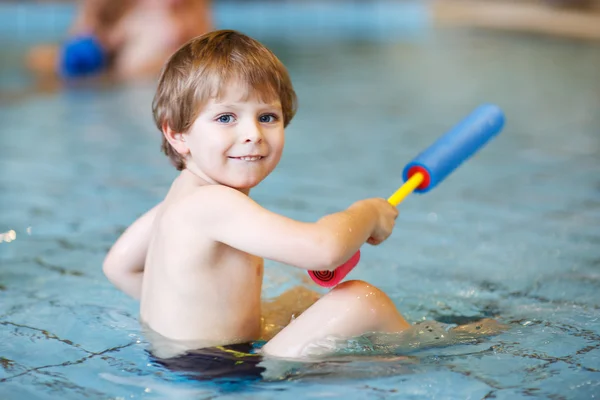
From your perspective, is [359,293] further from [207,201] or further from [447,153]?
[447,153]

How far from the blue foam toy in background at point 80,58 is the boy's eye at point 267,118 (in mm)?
4937

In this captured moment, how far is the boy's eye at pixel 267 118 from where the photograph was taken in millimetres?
1723

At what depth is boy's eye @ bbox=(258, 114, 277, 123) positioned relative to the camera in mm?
1723

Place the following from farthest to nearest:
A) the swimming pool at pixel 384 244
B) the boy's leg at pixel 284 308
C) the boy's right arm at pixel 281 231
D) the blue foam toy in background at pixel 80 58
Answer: the blue foam toy in background at pixel 80 58
the boy's leg at pixel 284 308
the swimming pool at pixel 384 244
the boy's right arm at pixel 281 231

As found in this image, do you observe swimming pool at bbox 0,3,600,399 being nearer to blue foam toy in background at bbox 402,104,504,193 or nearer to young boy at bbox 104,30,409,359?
young boy at bbox 104,30,409,359

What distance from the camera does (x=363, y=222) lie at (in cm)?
168

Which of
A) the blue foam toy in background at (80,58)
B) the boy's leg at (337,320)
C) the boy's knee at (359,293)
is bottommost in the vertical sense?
the boy's leg at (337,320)

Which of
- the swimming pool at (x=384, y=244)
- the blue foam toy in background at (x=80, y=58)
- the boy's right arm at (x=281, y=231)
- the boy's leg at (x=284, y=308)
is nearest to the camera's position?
the boy's right arm at (x=281, y=231)

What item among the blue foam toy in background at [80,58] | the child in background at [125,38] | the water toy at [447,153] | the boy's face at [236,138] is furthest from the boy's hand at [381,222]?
the blue foam toy in background at [80,58]

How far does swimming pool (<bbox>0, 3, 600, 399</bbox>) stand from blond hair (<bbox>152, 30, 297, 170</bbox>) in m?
0.53

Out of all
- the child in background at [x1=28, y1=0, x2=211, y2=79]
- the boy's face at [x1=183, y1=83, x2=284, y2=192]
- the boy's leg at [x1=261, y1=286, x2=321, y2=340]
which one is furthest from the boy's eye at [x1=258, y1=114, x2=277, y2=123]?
the child in background at [x1=28, y1=0, x2=211, y2=79]

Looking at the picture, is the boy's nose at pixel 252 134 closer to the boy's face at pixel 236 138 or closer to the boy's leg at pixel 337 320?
the boy's face at pixel 236 138

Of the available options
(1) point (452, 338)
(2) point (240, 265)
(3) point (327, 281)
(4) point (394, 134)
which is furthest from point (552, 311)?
(4) point (394, 134)

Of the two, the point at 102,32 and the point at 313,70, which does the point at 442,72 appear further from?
the point at 102,32
